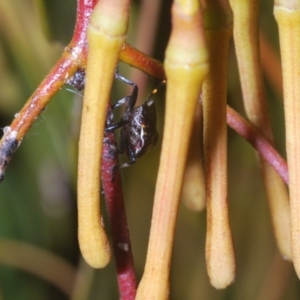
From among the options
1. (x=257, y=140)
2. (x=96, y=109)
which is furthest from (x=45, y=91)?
(x=257, y=140)

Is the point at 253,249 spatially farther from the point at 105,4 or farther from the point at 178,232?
the point at 105,4

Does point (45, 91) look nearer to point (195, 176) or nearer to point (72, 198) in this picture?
point (195, 176)

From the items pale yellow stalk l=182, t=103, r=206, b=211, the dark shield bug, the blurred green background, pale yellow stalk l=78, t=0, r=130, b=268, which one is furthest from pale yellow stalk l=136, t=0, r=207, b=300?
the blurred green background

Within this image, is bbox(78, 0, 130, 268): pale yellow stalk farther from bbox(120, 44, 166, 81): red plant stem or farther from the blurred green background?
the blurred green background

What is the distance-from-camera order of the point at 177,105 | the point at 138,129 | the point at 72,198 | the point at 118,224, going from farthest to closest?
the point at 72,198
the point at 138,129
the point at 118,224
the point at 177,105

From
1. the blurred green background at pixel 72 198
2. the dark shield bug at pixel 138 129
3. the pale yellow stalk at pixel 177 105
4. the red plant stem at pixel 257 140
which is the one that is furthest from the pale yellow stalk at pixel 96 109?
the blurred green background at pixel 72 198

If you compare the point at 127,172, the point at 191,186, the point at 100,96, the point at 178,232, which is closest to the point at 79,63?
the point at 100,96

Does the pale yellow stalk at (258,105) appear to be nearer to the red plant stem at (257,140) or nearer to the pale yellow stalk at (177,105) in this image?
the red plant stem at (257,140)
